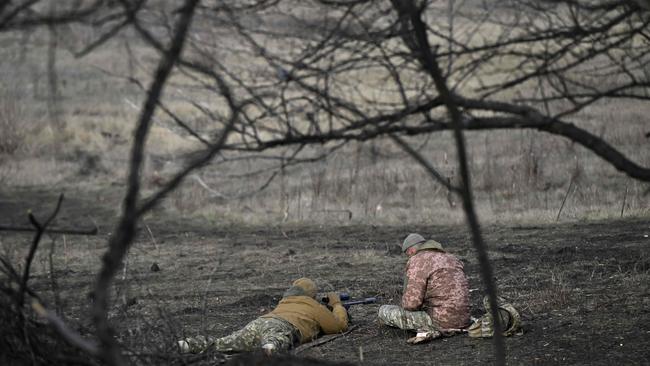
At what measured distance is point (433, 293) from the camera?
830 centimetres

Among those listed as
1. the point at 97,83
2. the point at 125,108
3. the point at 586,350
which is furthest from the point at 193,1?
the point at 97,83

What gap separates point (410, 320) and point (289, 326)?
1.05 m

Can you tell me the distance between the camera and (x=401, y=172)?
835 inches

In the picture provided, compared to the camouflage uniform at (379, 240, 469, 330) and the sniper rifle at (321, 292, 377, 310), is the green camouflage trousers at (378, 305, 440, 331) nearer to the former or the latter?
the camouflage uniform at (379, 240, 469, 330)

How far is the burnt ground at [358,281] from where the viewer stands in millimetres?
7477

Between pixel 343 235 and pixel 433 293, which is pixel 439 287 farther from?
pixel 343 235

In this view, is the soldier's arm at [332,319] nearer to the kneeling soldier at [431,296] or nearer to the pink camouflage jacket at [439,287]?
the kneeling soldier at [431,296]

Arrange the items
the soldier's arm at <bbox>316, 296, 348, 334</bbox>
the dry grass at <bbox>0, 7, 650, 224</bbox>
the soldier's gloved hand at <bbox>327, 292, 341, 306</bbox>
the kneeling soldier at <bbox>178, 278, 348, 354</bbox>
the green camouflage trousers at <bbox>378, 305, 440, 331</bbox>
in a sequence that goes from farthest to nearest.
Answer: the dry grass at <bbox>0, 7, 650, 224</bbox>
the soldier's gloved hand at <bbox>327, 292, 341, 306</bbox>
the soldier's arm at <bbox>316, 296, 348, 334</bbox>
the green camouflage trousers at <bbox>378, 305, 440, 331</bbox>
the kneeling soldier at <bbox>178, 278, 348, 354</bbox>

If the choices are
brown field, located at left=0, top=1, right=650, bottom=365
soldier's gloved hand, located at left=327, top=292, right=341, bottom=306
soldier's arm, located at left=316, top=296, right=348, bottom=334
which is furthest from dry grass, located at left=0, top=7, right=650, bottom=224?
soldier's arm, located at left=316, top=296, right=348, bottom=334

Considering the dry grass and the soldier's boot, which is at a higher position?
the dry grass

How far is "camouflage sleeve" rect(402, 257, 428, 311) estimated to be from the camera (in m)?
8.30

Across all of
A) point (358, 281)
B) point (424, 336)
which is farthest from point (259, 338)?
point (358, 281)

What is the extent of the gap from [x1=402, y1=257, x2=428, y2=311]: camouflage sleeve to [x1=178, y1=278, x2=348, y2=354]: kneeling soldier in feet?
2.03

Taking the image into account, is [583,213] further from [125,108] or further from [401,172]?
[125,108]
